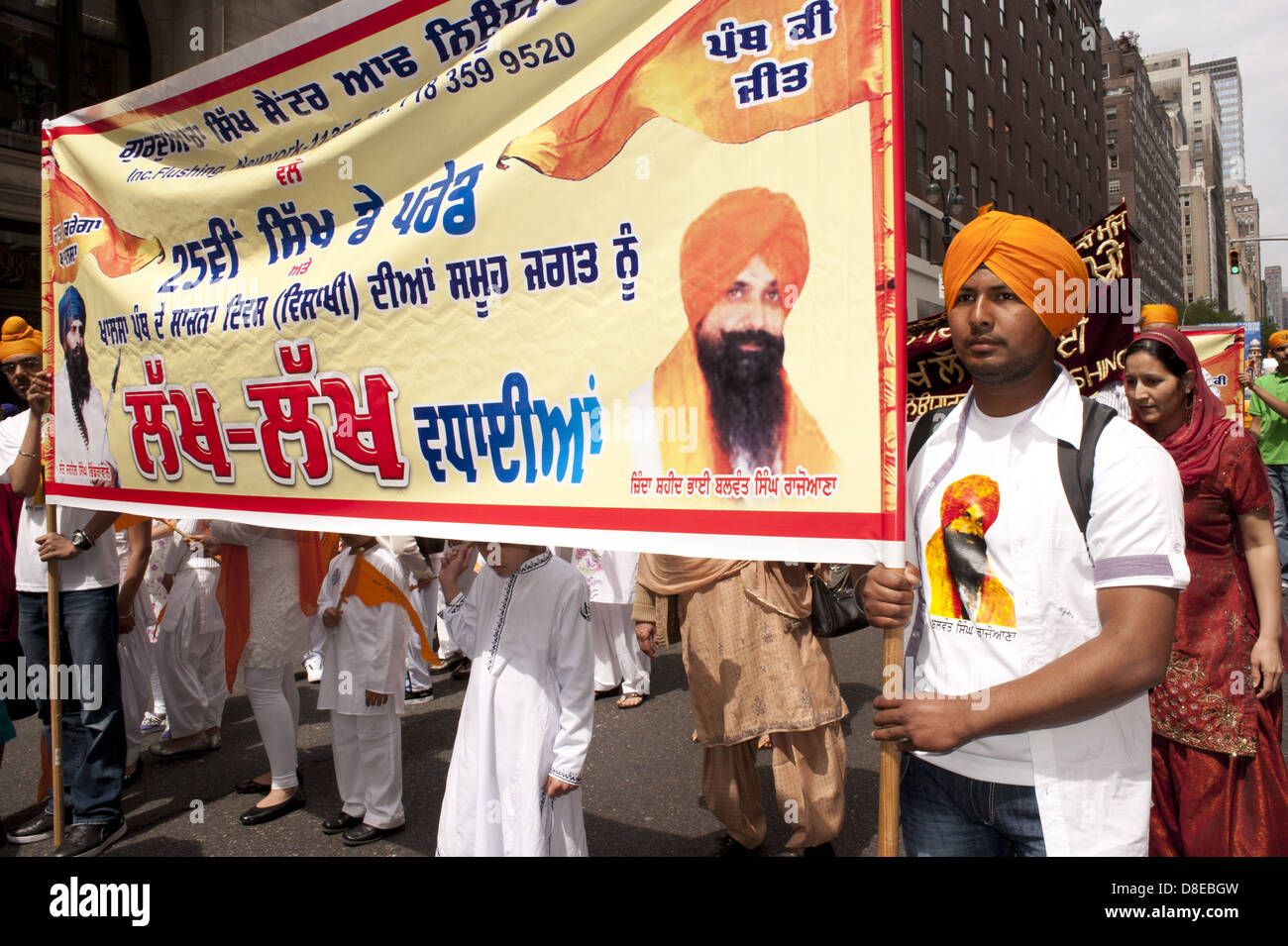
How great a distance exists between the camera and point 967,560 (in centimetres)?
198

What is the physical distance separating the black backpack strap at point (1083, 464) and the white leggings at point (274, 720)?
4.41m

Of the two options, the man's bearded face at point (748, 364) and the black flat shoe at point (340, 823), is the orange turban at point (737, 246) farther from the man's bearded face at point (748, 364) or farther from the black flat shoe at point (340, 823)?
the black flat shoe at point (340, 823)

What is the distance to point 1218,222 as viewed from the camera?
17012 cm

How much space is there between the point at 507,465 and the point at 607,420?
378mm

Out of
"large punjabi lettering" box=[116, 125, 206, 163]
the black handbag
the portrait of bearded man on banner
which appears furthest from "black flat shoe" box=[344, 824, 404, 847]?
"large punjabi lettering" box=[116, 125, 206, 163]

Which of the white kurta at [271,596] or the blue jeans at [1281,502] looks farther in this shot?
the blue jeans at [1281,502]

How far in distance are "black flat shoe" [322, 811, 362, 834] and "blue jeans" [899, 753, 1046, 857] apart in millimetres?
3367

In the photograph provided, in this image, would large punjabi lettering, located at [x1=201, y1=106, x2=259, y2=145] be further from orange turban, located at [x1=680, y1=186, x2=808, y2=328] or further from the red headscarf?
the red headscarf

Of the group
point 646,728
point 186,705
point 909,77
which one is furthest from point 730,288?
point 909,77

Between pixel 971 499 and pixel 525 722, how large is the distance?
1992mm

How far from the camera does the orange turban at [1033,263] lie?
74.4 inches

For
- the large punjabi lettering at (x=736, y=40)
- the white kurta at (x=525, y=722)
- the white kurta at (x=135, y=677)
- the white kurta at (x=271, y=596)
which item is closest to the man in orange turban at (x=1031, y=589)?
the large punjabi lettering at (x=736, y=40)

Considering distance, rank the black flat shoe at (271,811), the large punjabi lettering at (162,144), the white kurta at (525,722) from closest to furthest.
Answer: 1. the white kurta at (525,722)
2. the large punjabi lettering at (162,144)
3. the black flat shoe at (271,811)
